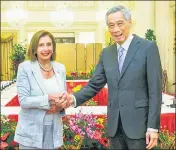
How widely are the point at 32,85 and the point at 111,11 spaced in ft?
2.43

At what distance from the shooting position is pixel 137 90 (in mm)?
2172

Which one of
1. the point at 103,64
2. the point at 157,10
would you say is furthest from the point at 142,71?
the point at 157,10

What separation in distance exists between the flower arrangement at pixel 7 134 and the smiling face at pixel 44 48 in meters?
1.21

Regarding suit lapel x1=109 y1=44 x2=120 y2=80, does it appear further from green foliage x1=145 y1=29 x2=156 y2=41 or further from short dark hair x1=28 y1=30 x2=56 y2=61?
green foliage x1=145 y1=29 x2=156 y2=41

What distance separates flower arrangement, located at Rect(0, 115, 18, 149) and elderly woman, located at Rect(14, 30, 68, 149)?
875mm

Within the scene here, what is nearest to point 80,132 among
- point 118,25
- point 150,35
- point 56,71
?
point 56,71

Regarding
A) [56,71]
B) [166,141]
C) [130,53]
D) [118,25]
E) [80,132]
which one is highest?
[118,25]

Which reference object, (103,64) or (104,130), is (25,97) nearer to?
(103,64)

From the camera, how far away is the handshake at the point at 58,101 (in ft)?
7.80

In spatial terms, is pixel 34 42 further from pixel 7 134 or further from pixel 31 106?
pixel 7 134

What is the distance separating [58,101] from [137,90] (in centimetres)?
56

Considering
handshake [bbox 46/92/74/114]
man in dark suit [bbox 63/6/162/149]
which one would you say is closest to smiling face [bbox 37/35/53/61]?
handshake [bbox 46/92/74/114]

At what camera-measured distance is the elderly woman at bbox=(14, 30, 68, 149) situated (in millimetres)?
2373

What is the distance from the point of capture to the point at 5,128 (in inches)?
136
